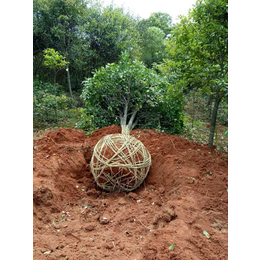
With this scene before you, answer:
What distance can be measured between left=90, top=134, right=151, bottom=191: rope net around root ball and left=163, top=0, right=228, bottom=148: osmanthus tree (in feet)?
5.47

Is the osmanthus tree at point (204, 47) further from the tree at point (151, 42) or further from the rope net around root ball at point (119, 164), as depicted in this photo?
the tree at point (151, 42)

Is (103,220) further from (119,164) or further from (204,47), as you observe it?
(204,47)

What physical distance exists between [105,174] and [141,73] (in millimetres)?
3388

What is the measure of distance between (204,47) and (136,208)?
2.87 m

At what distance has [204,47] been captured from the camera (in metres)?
3.62

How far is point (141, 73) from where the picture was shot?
18.6 ft

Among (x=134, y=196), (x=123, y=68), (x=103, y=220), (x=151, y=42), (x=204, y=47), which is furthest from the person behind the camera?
(x=151, y=42)

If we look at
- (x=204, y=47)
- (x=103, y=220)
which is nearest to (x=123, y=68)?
(x=204, y=47)

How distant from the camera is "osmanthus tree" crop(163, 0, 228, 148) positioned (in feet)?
10.9

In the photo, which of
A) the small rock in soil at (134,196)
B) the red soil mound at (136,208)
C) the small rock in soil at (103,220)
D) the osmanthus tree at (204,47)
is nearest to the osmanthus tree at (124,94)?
the osmanthus tree at (204,47)

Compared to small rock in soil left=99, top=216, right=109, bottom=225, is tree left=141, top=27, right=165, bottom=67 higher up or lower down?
higher up

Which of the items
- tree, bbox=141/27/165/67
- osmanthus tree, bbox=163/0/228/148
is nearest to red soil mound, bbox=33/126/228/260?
osmanthus tree, bbox=163/0/228/148

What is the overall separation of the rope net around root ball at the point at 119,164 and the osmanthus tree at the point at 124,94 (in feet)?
6.62

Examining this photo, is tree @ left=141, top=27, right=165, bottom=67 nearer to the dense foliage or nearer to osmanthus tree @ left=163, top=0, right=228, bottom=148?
the dense foliage
